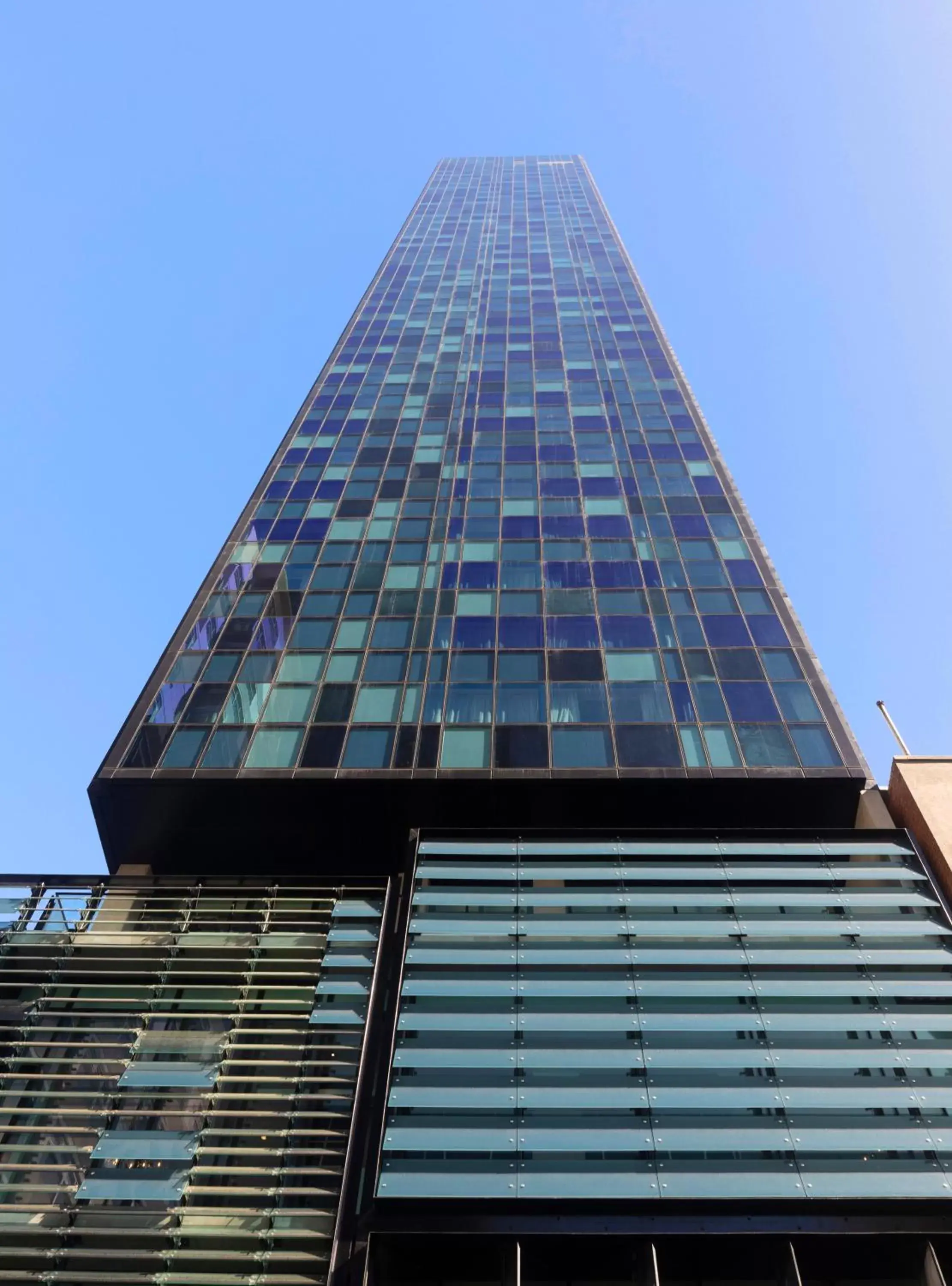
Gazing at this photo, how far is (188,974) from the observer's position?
19.4m

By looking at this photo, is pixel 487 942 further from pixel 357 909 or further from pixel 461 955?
pixel 357 909

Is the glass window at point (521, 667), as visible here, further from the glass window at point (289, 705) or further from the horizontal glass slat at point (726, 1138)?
the horizontal glass slat at point (726, 1138)

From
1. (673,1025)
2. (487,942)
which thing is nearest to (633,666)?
(487,942)

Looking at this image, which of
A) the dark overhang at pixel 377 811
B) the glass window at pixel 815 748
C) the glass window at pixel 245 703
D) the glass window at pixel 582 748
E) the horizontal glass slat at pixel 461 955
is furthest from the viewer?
the glass window at pixel 245 703

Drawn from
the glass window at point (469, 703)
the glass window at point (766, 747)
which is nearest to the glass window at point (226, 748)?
the glass window at point (469, 703)

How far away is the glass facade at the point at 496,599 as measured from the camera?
24.5m

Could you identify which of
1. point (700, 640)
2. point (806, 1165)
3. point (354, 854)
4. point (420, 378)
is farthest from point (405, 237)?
point (806, 1165)

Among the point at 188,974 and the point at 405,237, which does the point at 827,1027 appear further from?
the point at 405,237

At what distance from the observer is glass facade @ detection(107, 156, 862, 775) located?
24500 mm

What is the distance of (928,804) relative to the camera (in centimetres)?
2197

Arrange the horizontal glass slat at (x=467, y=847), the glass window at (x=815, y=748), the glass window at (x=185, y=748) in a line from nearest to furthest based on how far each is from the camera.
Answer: the horizontal glass slat at (x=467, y=847) → the glass window at (x=815, y=748) → the glass window at (x=185, y=748)

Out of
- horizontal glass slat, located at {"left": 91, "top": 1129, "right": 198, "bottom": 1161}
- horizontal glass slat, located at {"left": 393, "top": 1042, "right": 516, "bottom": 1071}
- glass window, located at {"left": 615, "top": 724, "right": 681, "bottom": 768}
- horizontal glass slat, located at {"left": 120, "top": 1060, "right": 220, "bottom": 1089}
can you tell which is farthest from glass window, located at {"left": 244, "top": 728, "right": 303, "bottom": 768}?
horizontal glass slat, located at {"left": 91, "top": 1129, "right": 198, "bottom": 1161}

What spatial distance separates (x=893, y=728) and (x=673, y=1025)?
Answer: 488 inches

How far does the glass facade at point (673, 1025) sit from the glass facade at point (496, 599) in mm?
3036
